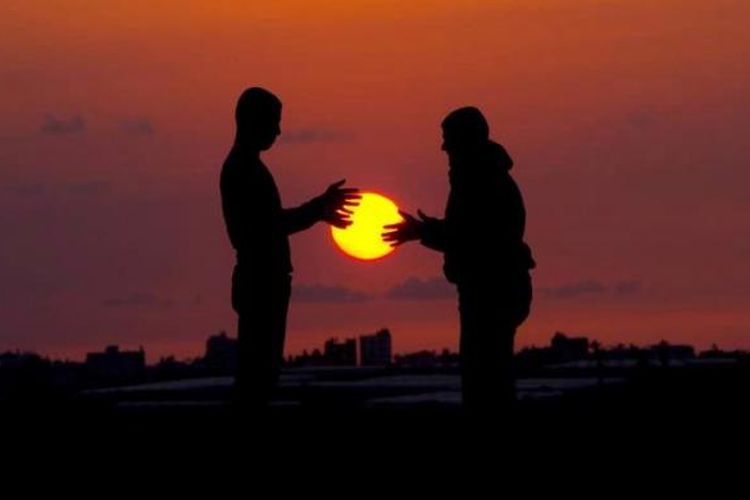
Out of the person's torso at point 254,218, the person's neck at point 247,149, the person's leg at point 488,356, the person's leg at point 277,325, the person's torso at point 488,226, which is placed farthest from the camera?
the person's neck at point 247,149

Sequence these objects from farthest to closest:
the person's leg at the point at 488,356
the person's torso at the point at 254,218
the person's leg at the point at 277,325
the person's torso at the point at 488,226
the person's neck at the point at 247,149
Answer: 1. the person's neck at the point at 247,149
2. the person's torso at the point at 254,218
3. the person's leg at the point at 277,325
4. the person's torso at the point at 488,226
5. the person's leg at the point at 488,356

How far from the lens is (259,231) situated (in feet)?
57.7

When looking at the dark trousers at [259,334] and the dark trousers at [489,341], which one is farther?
the dark trousers at [259,334]

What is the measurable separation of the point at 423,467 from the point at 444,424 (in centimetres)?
554

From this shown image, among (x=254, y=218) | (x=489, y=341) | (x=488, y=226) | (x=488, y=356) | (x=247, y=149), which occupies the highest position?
(x=247, y=149)

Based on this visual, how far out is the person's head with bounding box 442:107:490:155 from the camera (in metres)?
17.3

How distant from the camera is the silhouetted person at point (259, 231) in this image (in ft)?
56.9

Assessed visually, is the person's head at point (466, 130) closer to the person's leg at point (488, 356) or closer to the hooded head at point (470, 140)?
the hooded head at point (470, 140)

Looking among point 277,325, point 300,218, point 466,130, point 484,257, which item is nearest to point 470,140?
point 466,130

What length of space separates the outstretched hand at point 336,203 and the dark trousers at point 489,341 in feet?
4.02

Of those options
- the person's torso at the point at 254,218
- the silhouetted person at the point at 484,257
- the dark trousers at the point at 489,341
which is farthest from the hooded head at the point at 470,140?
the person's torso at the point at 254,218

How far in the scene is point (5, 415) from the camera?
26859 mm

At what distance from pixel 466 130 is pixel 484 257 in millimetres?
1039

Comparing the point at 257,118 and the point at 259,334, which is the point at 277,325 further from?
the point at 257,118
